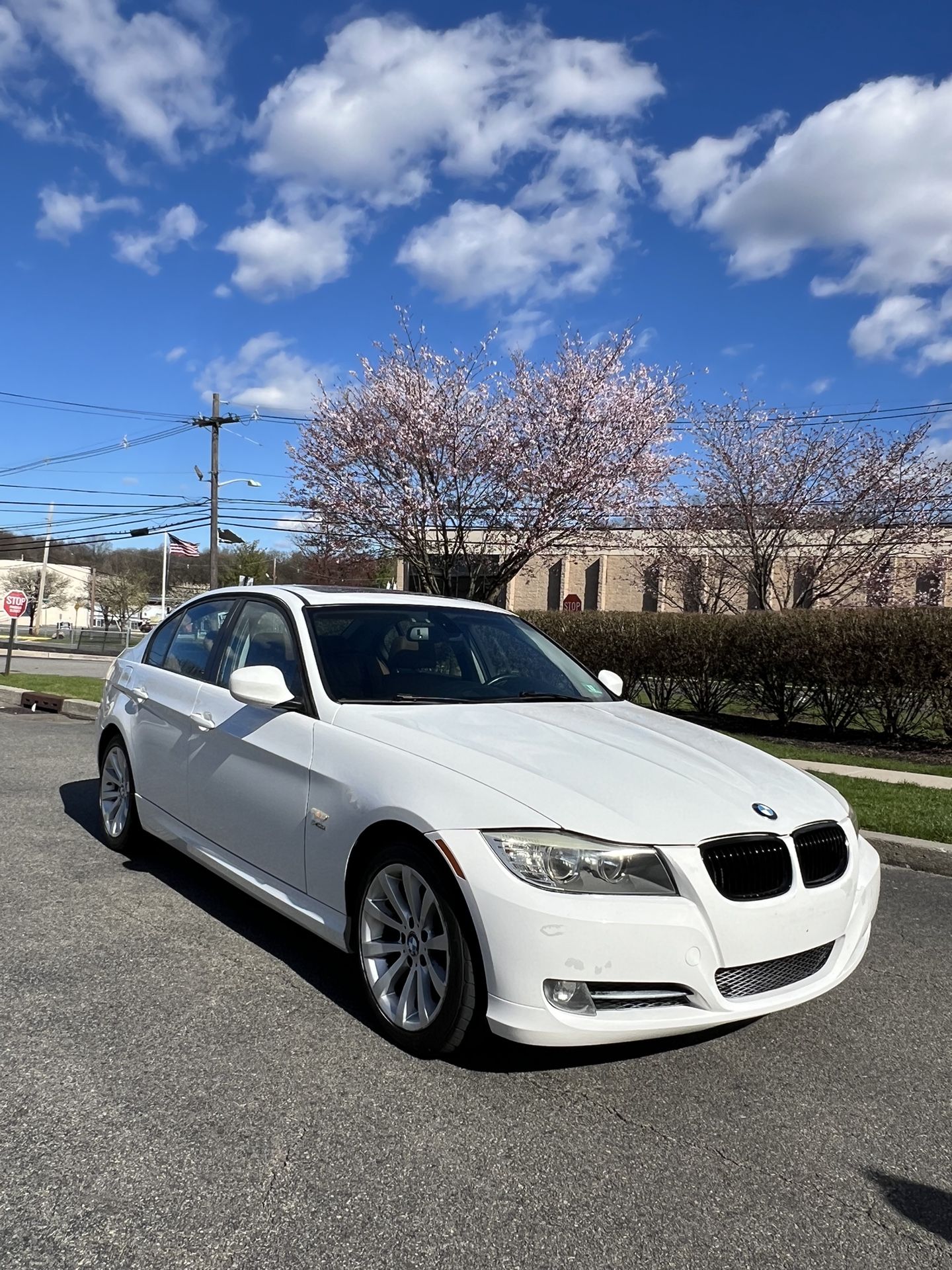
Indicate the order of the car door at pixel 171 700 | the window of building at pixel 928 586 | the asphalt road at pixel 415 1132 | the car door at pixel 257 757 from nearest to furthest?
the asphalt road at pixel 415 1132 → the car door at pixel 257 757 → the car door at pixel 171 700 → the window of building at pixel 928 586

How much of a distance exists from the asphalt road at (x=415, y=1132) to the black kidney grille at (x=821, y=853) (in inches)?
26.2

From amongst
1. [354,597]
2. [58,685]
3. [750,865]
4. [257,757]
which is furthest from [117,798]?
[58,685]

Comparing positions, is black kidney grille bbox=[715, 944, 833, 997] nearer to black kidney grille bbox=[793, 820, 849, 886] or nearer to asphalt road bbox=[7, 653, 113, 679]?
black kidney grille bbox=[793, 820, 849, 886]

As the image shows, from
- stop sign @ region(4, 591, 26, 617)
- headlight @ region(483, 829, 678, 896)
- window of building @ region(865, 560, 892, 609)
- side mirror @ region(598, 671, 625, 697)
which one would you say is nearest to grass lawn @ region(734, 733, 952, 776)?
side mirror @ region(598, 671, 625, 697)

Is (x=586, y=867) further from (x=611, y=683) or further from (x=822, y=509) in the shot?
(x=822, y=509)

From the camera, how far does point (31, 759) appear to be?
29.8 ft

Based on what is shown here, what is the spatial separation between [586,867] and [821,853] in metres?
0.94

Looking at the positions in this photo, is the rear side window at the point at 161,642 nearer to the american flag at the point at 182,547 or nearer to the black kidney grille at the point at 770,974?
the black kidney grille at the point at 770,974

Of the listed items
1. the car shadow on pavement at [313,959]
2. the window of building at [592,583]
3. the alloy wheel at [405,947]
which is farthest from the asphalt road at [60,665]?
the window of building at [592,583]

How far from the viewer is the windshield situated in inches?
162

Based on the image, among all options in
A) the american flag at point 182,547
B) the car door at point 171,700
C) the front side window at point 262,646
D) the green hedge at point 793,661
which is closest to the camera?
the front side window at point 262,646

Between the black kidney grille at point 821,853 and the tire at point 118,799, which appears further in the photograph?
the tire at point 118,799

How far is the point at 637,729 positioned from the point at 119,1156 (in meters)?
2.37

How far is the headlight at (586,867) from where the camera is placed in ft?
9.35
